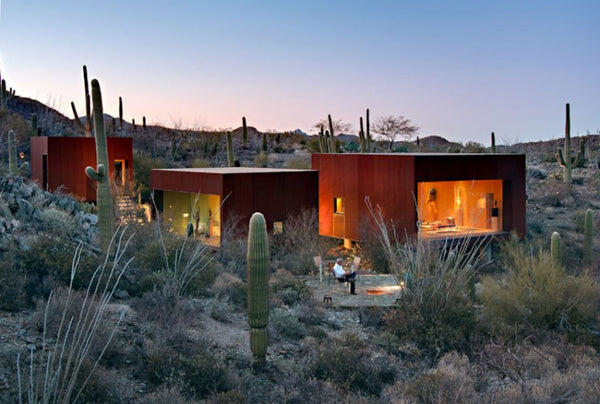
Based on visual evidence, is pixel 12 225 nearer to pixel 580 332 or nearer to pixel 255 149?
pixel 580 332

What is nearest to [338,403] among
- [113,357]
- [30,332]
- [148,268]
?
[113,357]

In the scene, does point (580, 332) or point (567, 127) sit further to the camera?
point (567, 127)

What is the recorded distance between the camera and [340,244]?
23.7 meters

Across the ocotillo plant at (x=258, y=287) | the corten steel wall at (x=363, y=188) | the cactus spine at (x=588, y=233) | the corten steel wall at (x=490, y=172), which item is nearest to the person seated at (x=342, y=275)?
the corten steel wall at (x=363, y=188)

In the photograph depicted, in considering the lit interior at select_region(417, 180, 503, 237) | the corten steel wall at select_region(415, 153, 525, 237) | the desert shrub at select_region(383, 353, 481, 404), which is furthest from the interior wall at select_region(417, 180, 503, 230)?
the desert shrub at select_region(383, 353, 481, 404)

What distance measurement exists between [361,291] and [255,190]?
6.95m

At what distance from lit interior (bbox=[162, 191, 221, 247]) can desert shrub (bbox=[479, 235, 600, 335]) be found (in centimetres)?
1162

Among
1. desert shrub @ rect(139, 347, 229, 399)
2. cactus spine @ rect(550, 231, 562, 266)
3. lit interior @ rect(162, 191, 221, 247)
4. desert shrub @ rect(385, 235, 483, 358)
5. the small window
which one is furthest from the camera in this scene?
lit interior @ rect(162, 191, 221, 247)

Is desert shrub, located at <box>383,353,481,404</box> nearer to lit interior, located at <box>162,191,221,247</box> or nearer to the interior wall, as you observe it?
the interior wall

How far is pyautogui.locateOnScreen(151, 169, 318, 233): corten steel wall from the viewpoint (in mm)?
21672

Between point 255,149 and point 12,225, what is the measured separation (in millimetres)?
40058

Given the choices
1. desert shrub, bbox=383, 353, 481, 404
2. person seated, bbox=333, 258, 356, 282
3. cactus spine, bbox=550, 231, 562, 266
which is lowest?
desert shrub, bbox=383, 353, 481, 404

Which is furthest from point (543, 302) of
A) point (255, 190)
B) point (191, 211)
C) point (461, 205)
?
point (191, 211)

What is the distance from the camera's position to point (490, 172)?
21906mm
